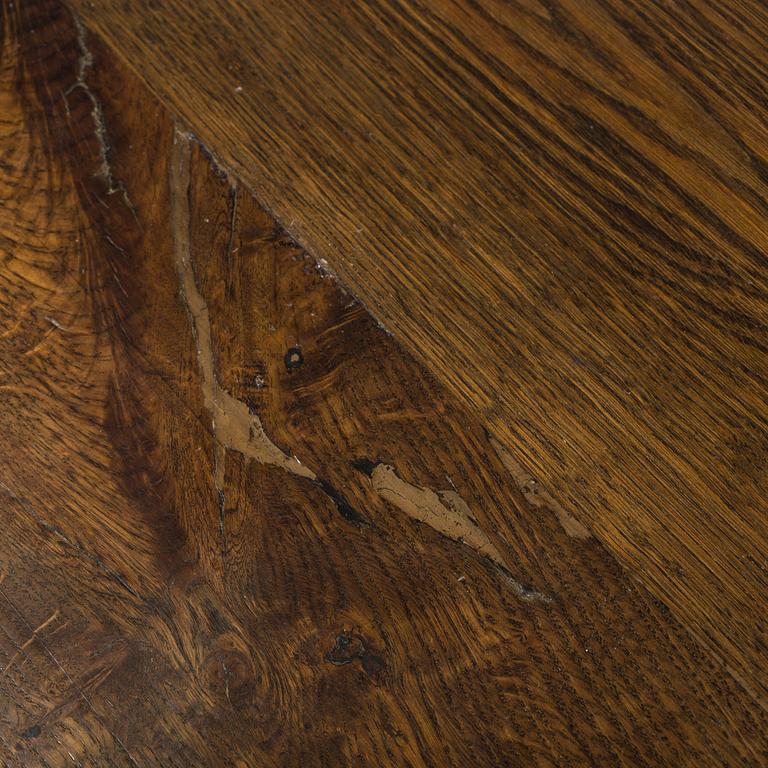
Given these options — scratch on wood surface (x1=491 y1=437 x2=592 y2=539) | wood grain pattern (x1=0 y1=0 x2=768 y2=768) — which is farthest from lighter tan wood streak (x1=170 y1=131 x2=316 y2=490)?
scratch on wood surface (x1=491 y1=437 x2=592 y2=539)

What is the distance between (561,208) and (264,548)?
0.95 feet

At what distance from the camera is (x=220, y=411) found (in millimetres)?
545

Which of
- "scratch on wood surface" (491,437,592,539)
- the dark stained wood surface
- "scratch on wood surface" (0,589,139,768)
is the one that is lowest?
"scratch on wood surface" (0,589,139,768)

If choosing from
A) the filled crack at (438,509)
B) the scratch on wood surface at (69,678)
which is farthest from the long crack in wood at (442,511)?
the scratch on wood surface at (69,678)

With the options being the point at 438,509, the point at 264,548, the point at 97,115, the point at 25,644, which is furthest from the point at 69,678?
the point at 97,115

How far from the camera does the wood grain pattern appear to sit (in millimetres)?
516

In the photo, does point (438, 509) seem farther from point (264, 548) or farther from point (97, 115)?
point (97, 115)

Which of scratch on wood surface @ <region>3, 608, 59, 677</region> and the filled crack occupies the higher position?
the filled crack

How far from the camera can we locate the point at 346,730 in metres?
0.52

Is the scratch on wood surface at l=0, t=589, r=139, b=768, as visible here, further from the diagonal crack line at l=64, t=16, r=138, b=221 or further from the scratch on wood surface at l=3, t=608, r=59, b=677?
the diagonal crack line at l=64, t=16, r=138, b=221

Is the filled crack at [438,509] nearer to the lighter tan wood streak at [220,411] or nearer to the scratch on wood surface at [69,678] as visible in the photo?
the lighter tan wood streak at [220,411]

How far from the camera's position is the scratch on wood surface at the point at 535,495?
0.53 metres

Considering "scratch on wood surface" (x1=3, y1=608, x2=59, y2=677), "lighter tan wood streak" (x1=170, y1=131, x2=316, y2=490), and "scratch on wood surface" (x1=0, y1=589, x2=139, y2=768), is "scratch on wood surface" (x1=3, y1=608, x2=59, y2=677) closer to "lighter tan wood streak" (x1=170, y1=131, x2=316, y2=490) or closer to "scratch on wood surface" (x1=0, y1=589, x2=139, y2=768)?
"scratch on wood surface" (x1=0, y1=589, x2=139, y2=768)

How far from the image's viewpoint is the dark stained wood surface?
0.52m
